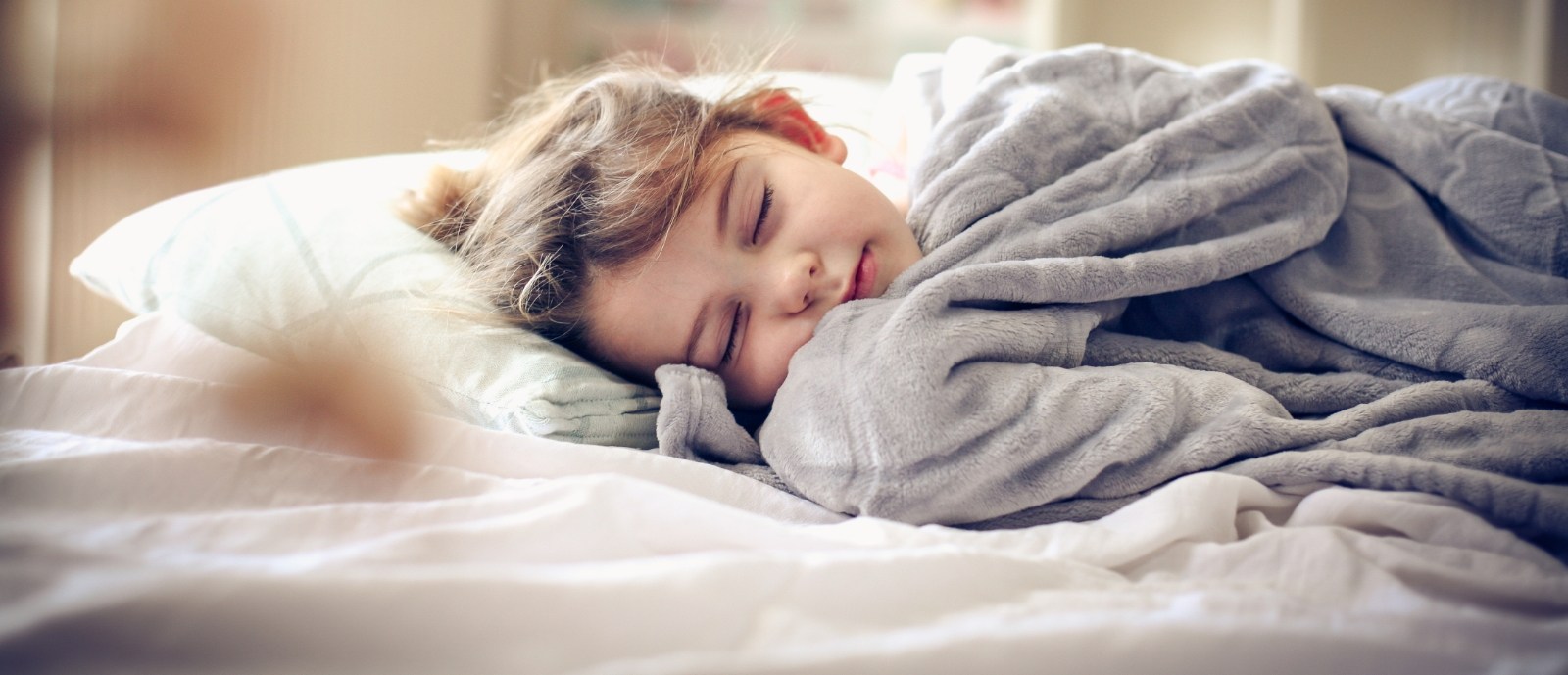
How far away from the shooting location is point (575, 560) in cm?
46

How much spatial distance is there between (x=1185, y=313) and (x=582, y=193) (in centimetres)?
52

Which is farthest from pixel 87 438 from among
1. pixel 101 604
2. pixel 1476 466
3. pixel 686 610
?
pixel 1476 466

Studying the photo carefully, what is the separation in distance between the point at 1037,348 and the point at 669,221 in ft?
1.01

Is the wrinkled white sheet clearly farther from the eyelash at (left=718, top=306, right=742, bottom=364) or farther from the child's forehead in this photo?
the child's forehead

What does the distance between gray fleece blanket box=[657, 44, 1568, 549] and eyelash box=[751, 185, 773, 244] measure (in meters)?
0.10

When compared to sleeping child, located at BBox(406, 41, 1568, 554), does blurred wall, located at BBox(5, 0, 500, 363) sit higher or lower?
higher

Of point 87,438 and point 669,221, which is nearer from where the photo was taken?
point 87,438

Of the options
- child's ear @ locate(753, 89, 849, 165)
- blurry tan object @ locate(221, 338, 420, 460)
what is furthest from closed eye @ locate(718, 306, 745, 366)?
blurry tan object @ locate(221, 338, 420, 460)

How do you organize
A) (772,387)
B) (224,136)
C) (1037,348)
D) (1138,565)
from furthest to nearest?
(772,387) → (1037,348) → (1138,565) → (224,136)

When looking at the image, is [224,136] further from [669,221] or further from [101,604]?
[669,221]

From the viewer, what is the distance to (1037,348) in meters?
0.65

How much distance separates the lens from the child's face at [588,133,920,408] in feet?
2.39

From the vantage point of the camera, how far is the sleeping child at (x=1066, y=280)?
584mm

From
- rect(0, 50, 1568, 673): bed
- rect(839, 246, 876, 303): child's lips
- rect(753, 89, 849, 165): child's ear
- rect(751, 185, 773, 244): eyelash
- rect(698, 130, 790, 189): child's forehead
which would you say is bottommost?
rect(0, 50, 1568, 673): bed
